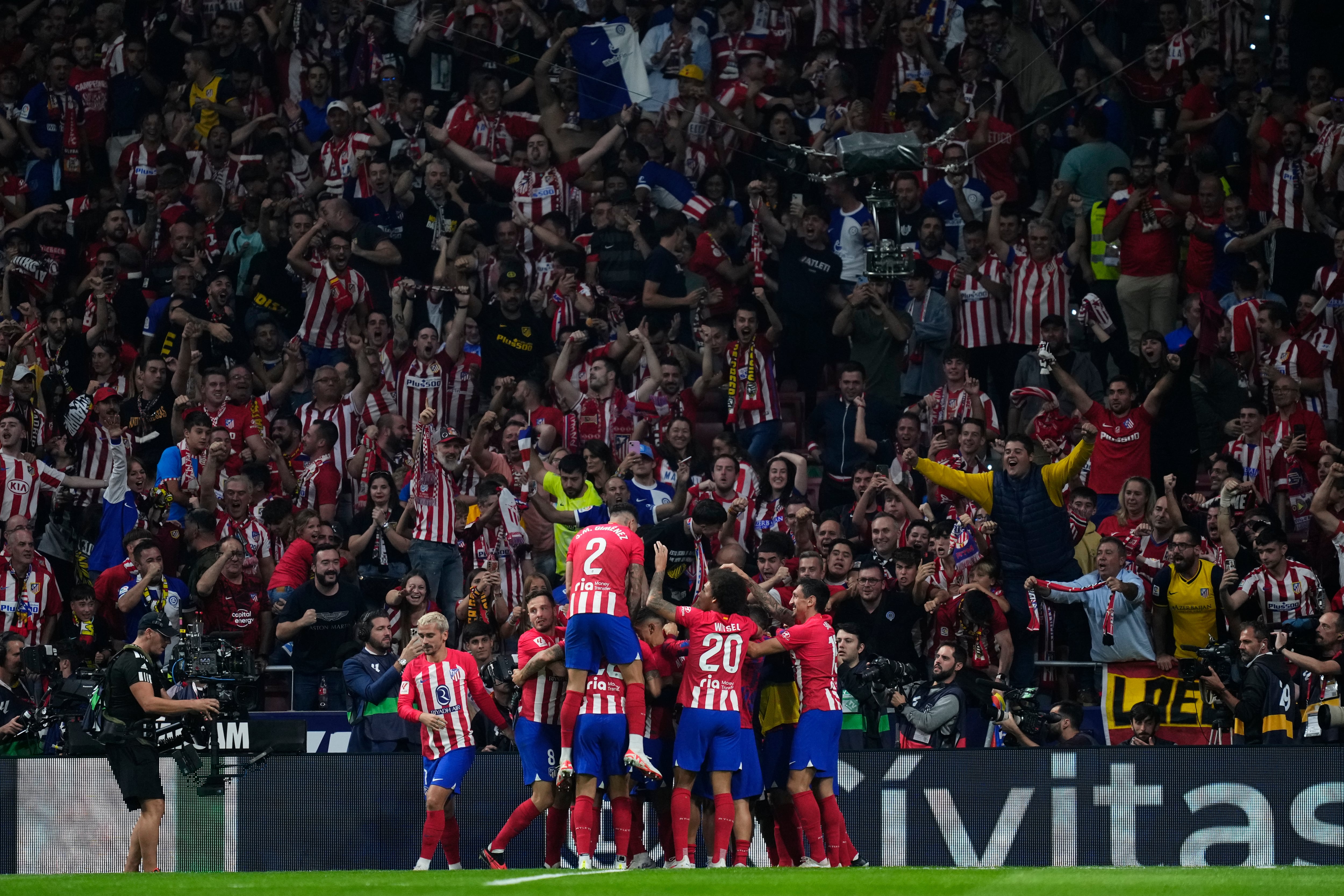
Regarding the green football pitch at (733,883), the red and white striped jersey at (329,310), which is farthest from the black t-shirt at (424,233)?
the green football pitch at (733,883)

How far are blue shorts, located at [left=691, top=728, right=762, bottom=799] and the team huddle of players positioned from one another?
1cm

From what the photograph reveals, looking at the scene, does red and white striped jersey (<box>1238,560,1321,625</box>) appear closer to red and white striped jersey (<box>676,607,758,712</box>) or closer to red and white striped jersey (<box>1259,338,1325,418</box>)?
red and white striped jersey (<box>1259,338,1325,418</box>)

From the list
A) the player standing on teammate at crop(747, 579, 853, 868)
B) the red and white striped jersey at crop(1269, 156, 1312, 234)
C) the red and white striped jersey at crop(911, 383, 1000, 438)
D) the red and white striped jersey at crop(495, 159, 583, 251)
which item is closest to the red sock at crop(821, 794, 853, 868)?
the player standing on teammate at crop(747, 579, 853, 868)

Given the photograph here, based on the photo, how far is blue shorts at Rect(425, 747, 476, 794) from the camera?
1306 centimetres

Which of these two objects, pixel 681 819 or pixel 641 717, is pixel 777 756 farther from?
pixel 641 717

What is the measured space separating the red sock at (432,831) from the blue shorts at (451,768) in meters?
0.17

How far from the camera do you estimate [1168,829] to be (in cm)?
1331

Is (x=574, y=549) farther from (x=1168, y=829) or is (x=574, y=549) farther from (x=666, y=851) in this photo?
(x=1168, y=829)

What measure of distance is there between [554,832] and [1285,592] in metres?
5.76

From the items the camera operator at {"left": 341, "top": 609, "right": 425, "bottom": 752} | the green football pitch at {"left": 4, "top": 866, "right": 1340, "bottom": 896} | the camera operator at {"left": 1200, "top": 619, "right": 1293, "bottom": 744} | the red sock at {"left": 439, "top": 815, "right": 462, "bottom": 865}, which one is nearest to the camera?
the green football pitch at {"left": 4, "top": 866, "right": 1340, "bottom": 896}

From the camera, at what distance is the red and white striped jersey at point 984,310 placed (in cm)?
1822

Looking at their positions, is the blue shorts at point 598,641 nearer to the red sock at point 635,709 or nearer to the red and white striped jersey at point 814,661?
the red sock at point 635,709

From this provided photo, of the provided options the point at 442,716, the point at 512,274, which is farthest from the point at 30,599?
the point at 442,716

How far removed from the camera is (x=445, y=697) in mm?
13180
